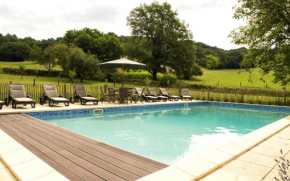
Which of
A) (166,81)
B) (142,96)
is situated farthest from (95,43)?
(142,96)

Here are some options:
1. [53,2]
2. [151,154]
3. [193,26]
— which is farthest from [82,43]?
[151,154]

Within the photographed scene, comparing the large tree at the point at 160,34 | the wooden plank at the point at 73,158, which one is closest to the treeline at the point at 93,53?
the large tree at the point at 160,34

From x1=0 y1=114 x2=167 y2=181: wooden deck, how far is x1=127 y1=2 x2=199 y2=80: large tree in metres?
25.6

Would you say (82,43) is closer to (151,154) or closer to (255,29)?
(255,29)

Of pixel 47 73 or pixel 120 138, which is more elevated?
pixel 47 73

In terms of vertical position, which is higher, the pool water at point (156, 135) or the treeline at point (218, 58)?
the treeline at point (218, 58)

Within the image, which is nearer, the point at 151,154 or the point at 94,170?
the point at 94,170

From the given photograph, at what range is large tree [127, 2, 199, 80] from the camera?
2930 centimetres

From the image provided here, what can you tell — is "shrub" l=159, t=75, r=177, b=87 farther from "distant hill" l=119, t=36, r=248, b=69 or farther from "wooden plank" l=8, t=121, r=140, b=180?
"distant hill" l=119, t=36, r=248, b=69

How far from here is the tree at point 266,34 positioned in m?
8.59

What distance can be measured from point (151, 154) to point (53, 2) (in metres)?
9.93

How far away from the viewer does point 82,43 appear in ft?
131

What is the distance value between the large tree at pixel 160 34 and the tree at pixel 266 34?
17923 millimetres

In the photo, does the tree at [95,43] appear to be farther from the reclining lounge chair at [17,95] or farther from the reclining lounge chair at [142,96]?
the reclining lounge chair at [17,95]
